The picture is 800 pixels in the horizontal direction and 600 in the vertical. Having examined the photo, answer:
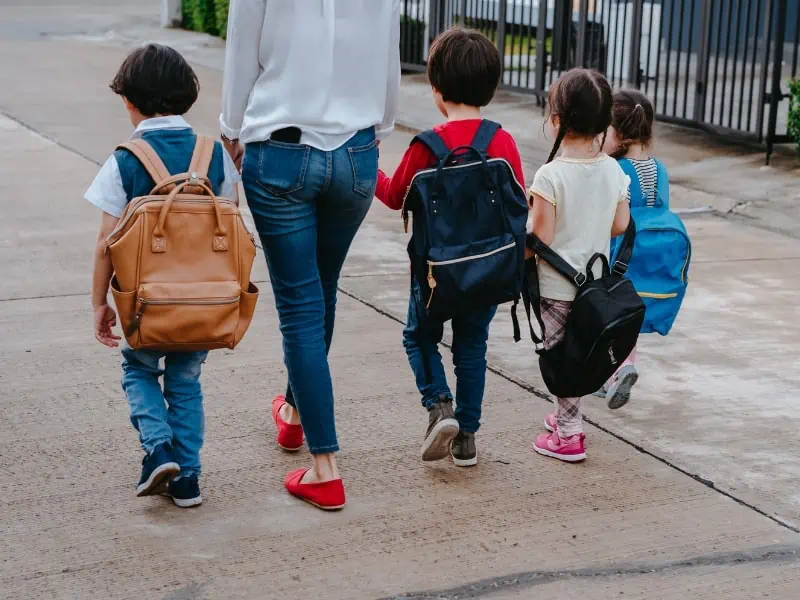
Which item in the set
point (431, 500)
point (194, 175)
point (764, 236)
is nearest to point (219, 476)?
point (431, 500)

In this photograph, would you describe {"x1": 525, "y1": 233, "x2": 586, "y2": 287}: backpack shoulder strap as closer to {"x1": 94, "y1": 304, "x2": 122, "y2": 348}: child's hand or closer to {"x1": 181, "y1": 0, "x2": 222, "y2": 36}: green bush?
{"x1": 94, "y1": 304, "x2": 122, "y2": 348}: child's hand

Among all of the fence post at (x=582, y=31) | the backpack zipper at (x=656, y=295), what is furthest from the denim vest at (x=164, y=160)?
the fence post at (x=582, y=31)

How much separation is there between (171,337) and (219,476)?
74 cm

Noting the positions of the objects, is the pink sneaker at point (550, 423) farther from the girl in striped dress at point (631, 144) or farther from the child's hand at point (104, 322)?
the child's hand at point (104, 322)

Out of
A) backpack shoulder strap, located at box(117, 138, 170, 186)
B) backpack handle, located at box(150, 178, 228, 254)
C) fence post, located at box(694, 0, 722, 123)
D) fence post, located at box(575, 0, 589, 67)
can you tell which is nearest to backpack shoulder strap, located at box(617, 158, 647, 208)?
backpack handle, located at box(150, 178, 228, 254)

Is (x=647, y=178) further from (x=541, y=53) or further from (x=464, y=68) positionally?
(x=541, y=53)

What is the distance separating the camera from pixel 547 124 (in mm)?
4320

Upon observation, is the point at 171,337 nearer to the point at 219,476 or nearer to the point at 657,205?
the point at 219,476

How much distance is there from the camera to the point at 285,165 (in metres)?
3.59

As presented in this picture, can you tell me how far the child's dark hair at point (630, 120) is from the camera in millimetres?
4633

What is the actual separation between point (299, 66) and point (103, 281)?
0.87m

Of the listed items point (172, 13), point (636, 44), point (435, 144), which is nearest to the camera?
point (435, 144)

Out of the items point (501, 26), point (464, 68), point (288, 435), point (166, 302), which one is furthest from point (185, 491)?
point (501, 26)

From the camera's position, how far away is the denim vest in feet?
11.9
